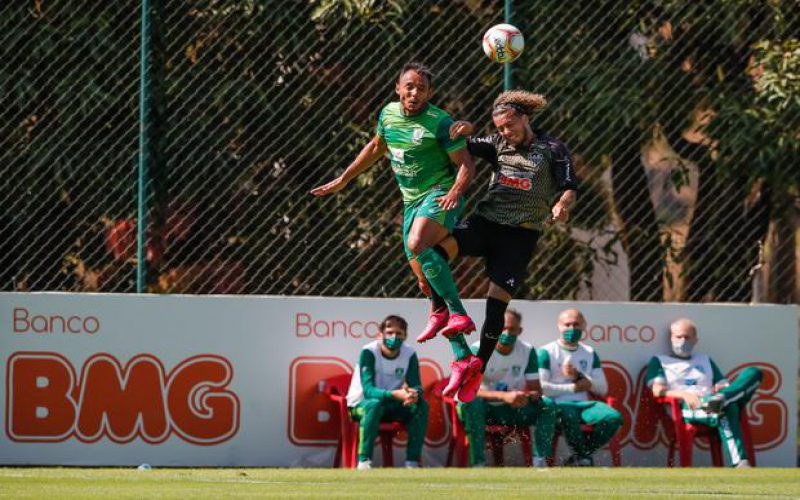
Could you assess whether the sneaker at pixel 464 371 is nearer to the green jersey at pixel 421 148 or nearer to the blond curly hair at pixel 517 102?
the green jersey at pixel 421 148

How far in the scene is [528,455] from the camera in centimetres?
1252

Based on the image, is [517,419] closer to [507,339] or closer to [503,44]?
[507,339]

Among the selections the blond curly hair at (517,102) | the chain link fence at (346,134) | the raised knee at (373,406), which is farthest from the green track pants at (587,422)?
the blond curly hair at (517,102)

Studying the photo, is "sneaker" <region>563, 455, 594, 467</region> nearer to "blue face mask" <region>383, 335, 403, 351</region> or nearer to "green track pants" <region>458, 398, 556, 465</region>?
"green track pants" <region>458, 398, 556, 465</region>

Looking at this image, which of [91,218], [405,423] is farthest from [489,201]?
[91,218]

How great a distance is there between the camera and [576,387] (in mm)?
12555

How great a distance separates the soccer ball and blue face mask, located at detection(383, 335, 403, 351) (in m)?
3.12

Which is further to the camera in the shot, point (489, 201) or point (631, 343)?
point (631, 343)

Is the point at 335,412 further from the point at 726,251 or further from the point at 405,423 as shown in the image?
the point at 726,251

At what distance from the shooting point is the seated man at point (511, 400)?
12172 millimetres

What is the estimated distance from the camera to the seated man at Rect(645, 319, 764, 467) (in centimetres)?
1262

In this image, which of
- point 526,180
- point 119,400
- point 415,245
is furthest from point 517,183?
point 119,400

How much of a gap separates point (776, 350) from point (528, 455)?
2.60 metres

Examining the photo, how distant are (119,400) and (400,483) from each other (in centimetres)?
330
